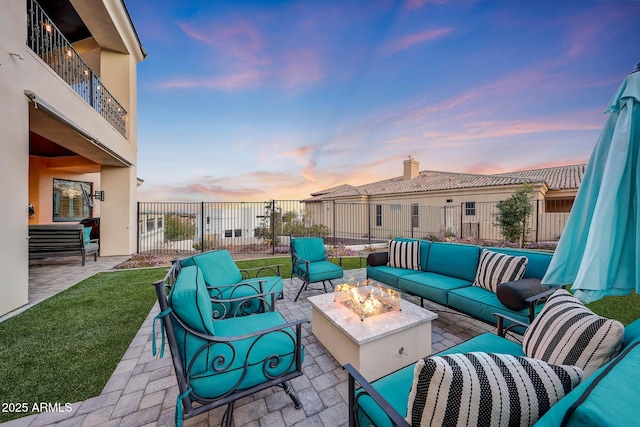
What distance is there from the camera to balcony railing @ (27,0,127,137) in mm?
4422

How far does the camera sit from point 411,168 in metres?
16.1

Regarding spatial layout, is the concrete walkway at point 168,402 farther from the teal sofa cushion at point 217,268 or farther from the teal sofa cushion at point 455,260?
the teal sofa cushion at point 455,260

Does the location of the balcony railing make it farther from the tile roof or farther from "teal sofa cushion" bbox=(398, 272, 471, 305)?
the tile roof

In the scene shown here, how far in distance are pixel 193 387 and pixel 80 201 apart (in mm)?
12883

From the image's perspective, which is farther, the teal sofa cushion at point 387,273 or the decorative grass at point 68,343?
the teal sofa cushion at point 387,273

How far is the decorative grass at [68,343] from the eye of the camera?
1916mm

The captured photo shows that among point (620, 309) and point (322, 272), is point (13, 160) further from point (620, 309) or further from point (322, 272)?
point (620, 309)

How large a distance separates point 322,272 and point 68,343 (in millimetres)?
3407

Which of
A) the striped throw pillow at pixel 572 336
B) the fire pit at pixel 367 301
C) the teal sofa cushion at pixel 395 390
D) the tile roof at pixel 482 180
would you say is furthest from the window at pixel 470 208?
the teal sofa cushion at pixel 395 390

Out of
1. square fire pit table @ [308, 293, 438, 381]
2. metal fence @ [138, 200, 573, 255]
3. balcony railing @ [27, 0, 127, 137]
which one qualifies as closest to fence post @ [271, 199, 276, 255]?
metal fence @ [138, 200, 573, 255]

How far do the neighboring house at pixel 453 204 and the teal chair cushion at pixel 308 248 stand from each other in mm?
4738

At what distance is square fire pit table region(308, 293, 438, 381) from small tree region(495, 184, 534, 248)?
28.8ft

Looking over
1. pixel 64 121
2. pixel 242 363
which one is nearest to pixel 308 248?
pixel 242 363

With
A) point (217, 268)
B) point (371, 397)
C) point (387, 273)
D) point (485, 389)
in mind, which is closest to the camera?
point (485, 389)
